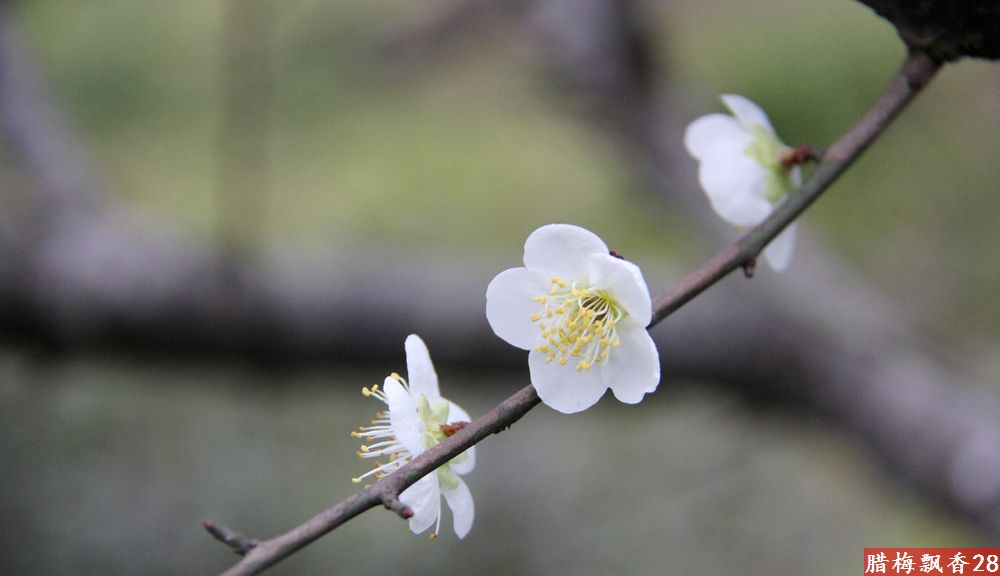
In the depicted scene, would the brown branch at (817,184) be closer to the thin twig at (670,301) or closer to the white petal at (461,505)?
the thin twig at (670,301)

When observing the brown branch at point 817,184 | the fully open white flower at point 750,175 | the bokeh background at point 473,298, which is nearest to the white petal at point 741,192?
the fully open white flower at point 750,175

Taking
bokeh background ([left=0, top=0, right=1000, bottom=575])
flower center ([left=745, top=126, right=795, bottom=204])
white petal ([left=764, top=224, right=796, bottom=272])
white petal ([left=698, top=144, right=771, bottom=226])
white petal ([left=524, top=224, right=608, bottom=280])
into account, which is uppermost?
bokeh background ([left=0, top=0, right=1000, bottom=575])

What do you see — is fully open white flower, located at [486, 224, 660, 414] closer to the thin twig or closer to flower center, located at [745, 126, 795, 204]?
the thin twig

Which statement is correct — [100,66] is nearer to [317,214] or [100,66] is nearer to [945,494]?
[317,214]

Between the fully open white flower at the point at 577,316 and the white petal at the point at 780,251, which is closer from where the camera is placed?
the fully open white flower at the point at 577,316

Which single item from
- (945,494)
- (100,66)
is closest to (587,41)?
(945,494)

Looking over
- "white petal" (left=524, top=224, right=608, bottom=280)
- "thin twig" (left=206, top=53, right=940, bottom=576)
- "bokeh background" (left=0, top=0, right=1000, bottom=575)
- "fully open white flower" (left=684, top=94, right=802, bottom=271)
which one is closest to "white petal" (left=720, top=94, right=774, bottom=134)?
"fully open white flower" (left=684, top=94, right=802, bottom=271)
